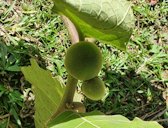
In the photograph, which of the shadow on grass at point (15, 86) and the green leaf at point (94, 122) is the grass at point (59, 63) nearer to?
the shadow on grass at point (15, 86)

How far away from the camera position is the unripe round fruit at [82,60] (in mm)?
947

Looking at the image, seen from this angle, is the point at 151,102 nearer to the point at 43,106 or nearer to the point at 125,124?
the point at 43,106

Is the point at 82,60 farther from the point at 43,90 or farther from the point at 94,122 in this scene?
the point at 43,90

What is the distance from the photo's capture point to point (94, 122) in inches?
40.8

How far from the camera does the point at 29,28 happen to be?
101 inches

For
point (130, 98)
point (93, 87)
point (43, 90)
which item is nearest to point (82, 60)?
point (93, 87)

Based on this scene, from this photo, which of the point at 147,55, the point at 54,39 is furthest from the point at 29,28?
the point at 147,55

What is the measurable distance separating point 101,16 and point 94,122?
1.05 ft

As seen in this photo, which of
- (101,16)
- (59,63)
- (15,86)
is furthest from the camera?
(59,63)

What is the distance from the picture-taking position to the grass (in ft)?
7.43

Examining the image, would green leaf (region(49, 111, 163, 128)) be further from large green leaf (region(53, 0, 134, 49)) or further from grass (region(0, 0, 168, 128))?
grass (region(0, 0, 168, 128))

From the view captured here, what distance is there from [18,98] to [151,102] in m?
0.77

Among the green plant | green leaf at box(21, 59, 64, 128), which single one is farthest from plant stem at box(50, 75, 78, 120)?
green leaf at box(21, 59, 64, 128)

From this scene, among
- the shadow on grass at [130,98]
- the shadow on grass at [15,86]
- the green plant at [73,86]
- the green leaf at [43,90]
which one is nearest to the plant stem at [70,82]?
the green plant at [73,86]
